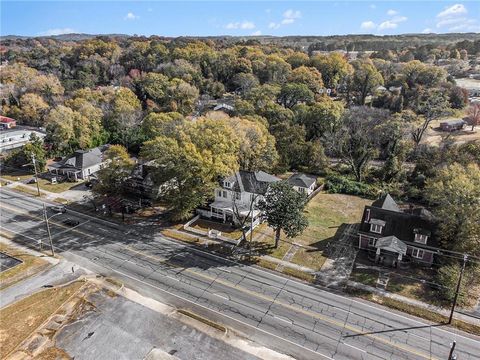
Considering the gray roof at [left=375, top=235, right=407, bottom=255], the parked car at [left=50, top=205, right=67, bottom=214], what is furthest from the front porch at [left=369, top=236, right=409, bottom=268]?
the parked car at [left=50, top=205, right=67, bottom=214]

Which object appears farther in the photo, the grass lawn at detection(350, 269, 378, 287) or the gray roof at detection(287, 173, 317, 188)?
the gray roof at detection(287, 173, 317, 188)

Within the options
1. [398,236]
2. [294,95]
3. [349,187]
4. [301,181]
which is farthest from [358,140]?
[398,236]

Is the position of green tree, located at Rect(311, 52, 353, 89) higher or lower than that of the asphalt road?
higher

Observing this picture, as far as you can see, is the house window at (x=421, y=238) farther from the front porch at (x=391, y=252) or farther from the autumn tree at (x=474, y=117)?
the autumn tree at (x=474, y=117)

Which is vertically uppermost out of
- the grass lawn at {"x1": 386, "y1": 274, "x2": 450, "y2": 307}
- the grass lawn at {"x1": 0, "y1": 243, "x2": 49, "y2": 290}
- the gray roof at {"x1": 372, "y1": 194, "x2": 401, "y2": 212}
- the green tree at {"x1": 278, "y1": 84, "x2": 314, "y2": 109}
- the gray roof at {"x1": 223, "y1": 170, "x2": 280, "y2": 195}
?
the green tree at {"x1": 278, "y1": 84, "x2": 314, "y2": 109}

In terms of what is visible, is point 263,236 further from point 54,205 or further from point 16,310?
point 54,205

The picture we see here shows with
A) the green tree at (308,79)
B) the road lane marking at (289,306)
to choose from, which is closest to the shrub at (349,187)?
the road lane marking at (289,306)

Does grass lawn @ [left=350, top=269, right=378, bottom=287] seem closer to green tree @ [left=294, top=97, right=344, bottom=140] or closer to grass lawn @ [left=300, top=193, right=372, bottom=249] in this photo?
grass lawn @ [left=300, top=193, right=372, bottom=249]
